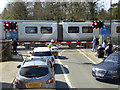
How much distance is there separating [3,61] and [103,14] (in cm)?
3256

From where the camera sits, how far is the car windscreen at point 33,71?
8516 mm

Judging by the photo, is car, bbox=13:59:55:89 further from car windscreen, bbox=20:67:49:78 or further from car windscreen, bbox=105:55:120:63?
car windscreen, bbox=105:55:120:63

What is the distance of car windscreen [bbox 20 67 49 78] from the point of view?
335 inches

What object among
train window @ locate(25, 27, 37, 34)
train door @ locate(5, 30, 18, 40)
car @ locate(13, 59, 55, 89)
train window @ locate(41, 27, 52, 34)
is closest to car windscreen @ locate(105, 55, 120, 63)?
car @ locate(13, 59, 55, 89)

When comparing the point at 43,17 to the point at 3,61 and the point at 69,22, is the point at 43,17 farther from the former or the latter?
the point at 3,61

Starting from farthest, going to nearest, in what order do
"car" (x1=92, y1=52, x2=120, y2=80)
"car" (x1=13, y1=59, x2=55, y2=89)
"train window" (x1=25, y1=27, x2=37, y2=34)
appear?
"train window" (x1=25, y1=27, x2=37, y2=34), "car" (x1=92, y1=52, x2=120, y2=80), "car" (x1=13, y1=59, x2=55, y2=89)

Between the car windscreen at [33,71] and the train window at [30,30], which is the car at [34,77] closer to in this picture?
the car windscreen at [33,71]

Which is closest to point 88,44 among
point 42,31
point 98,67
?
point 42,31

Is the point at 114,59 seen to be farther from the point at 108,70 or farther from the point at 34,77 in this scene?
the point at 34,77

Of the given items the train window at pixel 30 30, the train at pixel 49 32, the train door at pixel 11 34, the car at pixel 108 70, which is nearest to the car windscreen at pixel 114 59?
the car at pixel 108 70

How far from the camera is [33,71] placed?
28.4 feet

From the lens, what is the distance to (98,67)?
1211cm

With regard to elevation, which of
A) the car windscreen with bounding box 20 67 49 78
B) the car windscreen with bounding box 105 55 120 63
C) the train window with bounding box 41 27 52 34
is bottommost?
the car windscreen with bounding box 105 55 120 63

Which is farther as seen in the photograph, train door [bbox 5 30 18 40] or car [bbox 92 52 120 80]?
train door [bbox 5 30 18 40]
